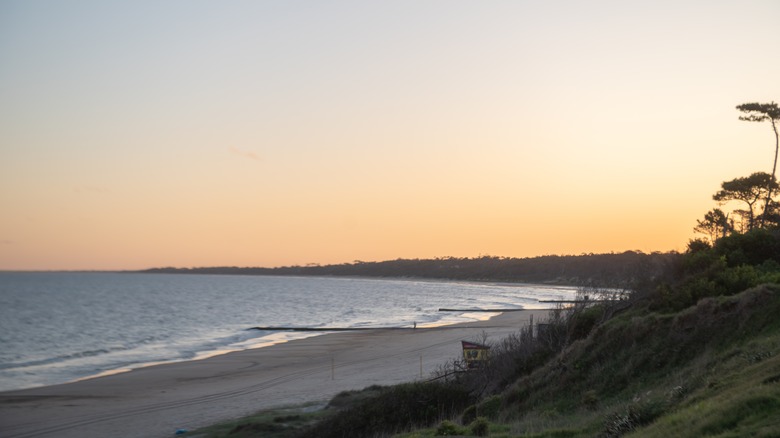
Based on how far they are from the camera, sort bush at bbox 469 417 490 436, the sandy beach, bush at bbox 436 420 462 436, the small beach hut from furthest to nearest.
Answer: the sandy beach, the small beach hut, bush at bbox 436 420 462 436, bush at bbox 469 417 490 436

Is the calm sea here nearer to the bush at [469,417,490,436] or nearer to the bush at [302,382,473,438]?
the bush at [302,382,473,438]

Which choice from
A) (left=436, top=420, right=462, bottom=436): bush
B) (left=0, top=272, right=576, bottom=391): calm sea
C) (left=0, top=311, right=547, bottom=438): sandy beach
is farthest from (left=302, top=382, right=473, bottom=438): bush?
(left=0, top=272, right=576, bottom=391): calm sea

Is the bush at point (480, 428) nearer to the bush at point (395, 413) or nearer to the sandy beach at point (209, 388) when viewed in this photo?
the bush at point (395, 413)

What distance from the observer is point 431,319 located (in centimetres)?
6831

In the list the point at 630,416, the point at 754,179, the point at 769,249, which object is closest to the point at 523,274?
the point at 754,179

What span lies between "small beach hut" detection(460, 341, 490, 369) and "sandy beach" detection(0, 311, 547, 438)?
14.9 feet

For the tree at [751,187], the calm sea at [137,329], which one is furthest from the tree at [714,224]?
the calm sea at [137,329]

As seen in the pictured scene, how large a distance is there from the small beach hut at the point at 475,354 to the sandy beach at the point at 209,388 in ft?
14.9

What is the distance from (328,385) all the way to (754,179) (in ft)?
83.0

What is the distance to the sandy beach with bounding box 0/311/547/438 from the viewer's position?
74.2 feet

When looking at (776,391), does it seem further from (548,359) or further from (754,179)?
(754,179)

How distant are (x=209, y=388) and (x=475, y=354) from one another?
498 inches

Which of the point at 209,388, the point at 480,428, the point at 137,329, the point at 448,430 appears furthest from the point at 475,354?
the point at 137,329

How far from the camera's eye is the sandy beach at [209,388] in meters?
22.6
